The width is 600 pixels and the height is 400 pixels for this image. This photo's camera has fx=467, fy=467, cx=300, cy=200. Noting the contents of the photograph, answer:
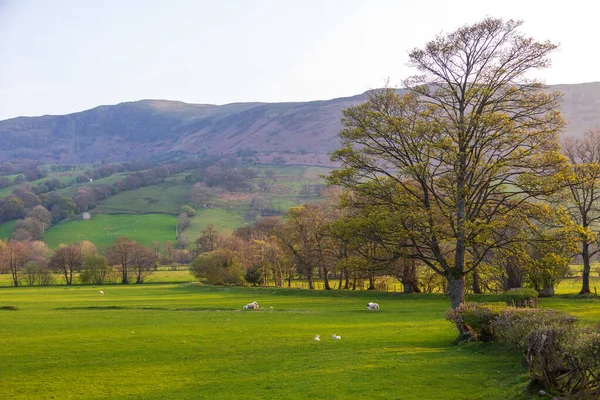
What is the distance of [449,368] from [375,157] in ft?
66.1

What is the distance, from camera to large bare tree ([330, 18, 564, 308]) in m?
30.0

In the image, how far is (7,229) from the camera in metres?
190

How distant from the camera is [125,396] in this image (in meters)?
15.3

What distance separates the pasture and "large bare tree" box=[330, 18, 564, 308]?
21.5 ft

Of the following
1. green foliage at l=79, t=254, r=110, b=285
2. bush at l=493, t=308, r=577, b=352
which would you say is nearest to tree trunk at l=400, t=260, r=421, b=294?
bush at l=493, t=308, r=577, b=352

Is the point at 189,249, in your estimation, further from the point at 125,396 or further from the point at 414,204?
the point at 125,396

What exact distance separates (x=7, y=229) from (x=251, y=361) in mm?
207105

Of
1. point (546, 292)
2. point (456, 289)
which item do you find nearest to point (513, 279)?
point (546, 292)

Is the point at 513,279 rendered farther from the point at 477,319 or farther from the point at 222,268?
the point at 222,268

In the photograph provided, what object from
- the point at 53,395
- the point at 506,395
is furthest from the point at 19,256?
the point at 506,395

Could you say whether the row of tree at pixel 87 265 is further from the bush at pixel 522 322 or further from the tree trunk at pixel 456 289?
the bush at pixel 522 322

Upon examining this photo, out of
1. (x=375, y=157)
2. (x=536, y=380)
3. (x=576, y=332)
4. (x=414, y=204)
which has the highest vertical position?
(x=375, y=157)

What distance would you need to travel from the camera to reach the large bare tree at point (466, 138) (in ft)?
98.4

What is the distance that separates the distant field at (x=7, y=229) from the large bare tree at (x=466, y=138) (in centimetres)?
19025
